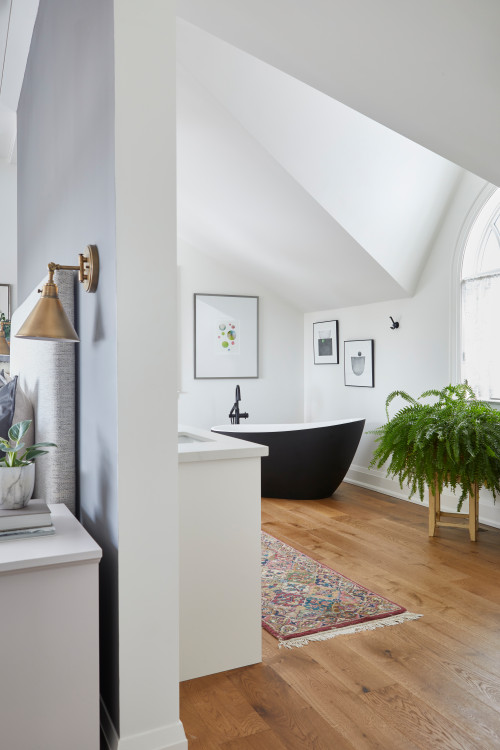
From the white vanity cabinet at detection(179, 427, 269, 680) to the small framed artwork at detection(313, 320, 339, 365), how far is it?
3.53m

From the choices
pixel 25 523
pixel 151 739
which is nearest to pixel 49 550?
pixel 25 523

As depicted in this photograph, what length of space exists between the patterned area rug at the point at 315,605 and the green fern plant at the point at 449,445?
93 cm

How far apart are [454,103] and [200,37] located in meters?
1.63

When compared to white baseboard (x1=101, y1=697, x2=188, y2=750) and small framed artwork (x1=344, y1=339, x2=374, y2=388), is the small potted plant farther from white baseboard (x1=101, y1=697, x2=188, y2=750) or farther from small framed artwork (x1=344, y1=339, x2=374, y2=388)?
small framed artwork (x1=344, y1=339, x2=374, y2=388)

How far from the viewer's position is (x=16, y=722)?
1.40m

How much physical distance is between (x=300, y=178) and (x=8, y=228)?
2.90m

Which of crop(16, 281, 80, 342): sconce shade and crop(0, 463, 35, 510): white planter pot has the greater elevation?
crop(16, 281, 80, 342): sconce shade

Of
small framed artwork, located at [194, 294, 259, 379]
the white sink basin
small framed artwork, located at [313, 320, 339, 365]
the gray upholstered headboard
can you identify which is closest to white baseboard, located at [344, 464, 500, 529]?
small framed artwork, located at [313, 320, 339, 365]

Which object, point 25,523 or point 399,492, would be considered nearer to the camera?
point 25,523

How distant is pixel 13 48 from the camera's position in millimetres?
3361

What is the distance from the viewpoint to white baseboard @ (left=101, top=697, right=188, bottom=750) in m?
1.55

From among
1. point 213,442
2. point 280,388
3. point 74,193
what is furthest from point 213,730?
point 280,388

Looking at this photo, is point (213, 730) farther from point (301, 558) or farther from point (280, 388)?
point (280, 388)

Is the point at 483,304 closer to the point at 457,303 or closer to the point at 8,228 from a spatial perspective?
the point at 457,303
